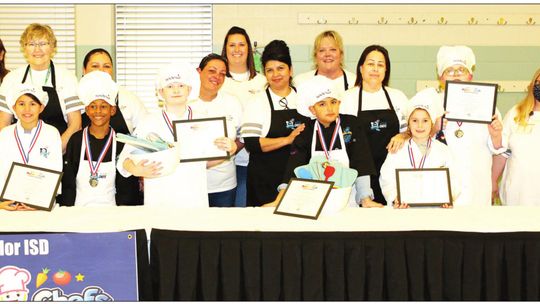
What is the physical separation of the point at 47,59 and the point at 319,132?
2105 mm

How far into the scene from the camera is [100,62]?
4.75m

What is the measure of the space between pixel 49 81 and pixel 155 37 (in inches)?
110

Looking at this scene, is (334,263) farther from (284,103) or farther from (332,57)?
(332,57)

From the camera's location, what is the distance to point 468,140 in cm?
438

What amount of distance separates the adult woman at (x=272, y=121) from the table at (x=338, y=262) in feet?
4.55

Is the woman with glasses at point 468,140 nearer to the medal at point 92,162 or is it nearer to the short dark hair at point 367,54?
the short dark hair at point 367,54

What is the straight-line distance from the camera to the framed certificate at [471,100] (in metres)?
4.14

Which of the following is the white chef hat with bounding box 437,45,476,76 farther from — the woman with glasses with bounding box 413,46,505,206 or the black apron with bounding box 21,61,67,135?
the black apron with bounding box 21,61,67,135

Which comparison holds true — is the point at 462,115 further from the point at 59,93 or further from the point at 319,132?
the point at 59,93

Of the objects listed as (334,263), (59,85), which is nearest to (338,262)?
(334,263)

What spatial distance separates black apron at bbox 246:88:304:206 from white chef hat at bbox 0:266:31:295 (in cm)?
197

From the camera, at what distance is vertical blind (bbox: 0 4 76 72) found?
7.10 metres

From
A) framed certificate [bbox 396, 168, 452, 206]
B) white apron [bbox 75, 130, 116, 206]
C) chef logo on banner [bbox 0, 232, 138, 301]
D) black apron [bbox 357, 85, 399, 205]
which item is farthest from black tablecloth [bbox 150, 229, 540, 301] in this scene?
black apron [bbox 357, 85, 399, 205]

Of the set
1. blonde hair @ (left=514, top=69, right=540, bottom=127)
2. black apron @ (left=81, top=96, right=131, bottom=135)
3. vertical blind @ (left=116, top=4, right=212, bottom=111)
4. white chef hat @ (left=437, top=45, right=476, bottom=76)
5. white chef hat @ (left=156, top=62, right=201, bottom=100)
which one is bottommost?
black apron @ (left=81, top=96, right=131, bottom=135)
